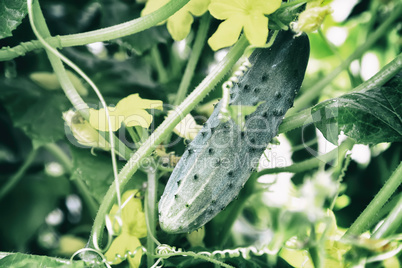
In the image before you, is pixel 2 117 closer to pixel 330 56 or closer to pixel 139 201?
pixel 139 201

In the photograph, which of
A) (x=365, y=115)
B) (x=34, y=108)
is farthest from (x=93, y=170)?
(x=365, y=115)

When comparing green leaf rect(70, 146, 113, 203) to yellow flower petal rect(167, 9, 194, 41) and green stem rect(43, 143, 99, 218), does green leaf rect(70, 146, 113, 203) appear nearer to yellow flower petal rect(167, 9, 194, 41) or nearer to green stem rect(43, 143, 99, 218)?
green stem rect(43, 143, 99, 218)

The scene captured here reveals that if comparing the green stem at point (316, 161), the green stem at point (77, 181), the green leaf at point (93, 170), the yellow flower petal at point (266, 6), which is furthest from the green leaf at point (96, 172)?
the yellow flower petal at point (266, 6)

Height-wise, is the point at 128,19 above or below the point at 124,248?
above

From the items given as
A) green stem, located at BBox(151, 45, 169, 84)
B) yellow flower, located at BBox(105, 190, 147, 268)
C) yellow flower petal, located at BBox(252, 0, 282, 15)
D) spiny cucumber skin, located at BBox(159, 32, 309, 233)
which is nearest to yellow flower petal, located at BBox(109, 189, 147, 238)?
yellow flower, located at BBox(105, 190, 147, 268)

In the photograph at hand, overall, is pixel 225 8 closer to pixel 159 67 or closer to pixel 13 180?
pixel 159 67

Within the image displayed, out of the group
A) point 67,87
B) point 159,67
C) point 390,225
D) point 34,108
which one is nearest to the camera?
point 390,225

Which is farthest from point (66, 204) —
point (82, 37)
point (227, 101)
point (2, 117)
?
point (227, 101)
